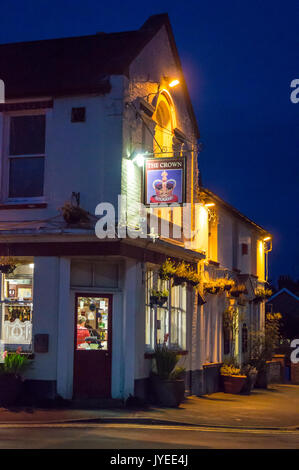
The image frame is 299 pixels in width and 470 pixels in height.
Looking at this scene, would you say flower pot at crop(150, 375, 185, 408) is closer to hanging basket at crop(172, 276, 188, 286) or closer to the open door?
the open door

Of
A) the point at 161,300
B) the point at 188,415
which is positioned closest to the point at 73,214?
the point at 161,300

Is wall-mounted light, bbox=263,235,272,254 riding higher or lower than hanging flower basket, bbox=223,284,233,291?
higher

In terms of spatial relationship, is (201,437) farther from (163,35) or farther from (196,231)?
(163,35)

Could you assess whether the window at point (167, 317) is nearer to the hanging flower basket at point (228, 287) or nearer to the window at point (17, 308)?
the hanging flower basket at point (228, 287)

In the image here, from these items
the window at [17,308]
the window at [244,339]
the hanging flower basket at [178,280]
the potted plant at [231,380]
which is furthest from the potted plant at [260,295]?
the window at [17,308]

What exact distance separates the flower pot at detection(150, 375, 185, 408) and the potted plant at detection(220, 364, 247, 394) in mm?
5795

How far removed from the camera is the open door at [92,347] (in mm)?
15977

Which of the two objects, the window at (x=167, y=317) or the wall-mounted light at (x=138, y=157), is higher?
the wall-mounted light at (x=138, y=157)

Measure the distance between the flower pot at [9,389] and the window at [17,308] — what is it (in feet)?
4.44

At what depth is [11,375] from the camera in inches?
577

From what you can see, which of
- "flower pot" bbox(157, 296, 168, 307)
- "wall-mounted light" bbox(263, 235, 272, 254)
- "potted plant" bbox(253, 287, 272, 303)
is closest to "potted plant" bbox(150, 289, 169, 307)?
"flower pot" bbox(157, 296, 168, 307)

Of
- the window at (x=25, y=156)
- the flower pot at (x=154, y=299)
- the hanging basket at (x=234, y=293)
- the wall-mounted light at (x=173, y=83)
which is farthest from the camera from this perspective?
the hanging basket at (x=234, y=293)

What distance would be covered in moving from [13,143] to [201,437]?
327 inches

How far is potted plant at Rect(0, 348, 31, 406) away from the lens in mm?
14500
